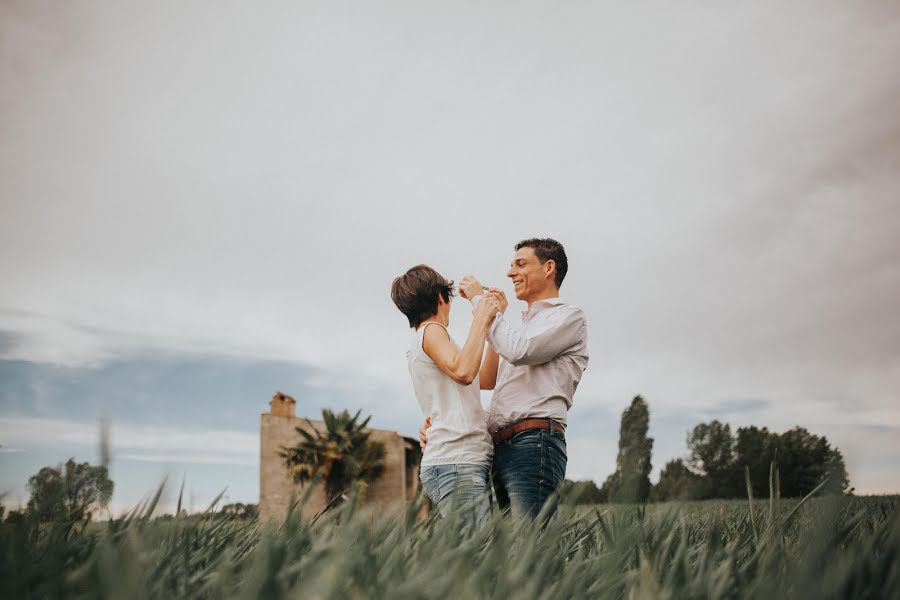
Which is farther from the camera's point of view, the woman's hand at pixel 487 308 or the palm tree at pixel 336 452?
the palm tree at pixel 336 452

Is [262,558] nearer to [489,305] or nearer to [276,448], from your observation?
[489,305]

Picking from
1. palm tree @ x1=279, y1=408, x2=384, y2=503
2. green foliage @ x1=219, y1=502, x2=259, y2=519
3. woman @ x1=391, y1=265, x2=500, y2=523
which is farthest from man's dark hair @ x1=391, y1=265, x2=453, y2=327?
palm tree @ x1=279, y1=408, x2=384, y2=503

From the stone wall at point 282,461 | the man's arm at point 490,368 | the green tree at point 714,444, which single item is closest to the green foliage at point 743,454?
the green tree at point 714,444

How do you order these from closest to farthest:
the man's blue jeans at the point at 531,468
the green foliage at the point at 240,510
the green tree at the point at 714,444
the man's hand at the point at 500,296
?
the green foliage at the point at 240,510 < the man's blue jeans at the point at 531,468 < the man's hand at the point at 500,296 < the green tree at the point at 714,444

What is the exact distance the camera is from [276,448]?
1496 inches

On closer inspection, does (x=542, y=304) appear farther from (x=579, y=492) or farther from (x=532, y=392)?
(x=579, y=492)

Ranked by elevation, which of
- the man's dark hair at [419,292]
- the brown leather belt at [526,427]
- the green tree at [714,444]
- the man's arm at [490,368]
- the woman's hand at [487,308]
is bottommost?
the green tree at [714,444]

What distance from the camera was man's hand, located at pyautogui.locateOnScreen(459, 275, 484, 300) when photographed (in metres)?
3.22

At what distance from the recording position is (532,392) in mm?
3129

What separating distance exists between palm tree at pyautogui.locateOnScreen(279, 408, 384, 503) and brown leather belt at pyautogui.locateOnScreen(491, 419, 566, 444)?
118ft

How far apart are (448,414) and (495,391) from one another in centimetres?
40

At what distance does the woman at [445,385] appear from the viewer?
2906 mm

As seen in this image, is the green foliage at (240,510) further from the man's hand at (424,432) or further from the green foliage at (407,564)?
the man's hand at (424,432)

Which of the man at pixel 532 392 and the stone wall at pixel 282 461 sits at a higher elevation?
the man at pixel 532 392
